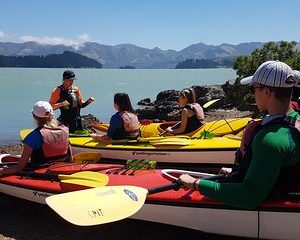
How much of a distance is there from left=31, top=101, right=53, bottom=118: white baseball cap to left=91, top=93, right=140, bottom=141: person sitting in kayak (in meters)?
1.95

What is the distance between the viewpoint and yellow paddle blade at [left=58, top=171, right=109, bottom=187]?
5.06 m

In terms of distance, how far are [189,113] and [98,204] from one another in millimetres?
4603

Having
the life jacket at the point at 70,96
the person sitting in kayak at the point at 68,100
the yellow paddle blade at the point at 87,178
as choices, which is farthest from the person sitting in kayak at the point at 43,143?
the life jacket at the point at 70,96

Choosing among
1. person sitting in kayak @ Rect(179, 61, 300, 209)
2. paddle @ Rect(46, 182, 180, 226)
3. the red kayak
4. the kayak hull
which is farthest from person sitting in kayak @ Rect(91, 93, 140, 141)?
person sitting in kayak @ Rect(179, 61, 300, 209)

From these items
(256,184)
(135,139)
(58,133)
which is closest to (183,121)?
(135,139)

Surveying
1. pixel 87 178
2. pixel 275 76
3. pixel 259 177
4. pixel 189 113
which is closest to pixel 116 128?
pixel 189 113

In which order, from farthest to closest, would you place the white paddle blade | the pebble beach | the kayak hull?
1. the kayak hull
2. the pebble beach
3. the white paddle blade

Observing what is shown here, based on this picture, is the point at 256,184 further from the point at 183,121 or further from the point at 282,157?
the point at 183,121

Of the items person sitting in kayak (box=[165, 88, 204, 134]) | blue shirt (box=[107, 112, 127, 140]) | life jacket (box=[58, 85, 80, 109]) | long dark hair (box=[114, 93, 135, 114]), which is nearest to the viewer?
long dark hair (box=[114, 93, 135, 114])

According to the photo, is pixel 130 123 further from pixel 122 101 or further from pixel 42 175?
pixel 42 175

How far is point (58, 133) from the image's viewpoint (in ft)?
18.7

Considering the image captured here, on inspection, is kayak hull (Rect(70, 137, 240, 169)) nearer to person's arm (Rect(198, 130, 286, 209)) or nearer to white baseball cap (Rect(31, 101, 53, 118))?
white baseball cap (Rect(31, 101, 53, 118))

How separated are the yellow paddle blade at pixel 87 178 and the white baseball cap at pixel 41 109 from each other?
31.4 inches

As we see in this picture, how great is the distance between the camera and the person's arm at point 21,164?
18.3 ft
